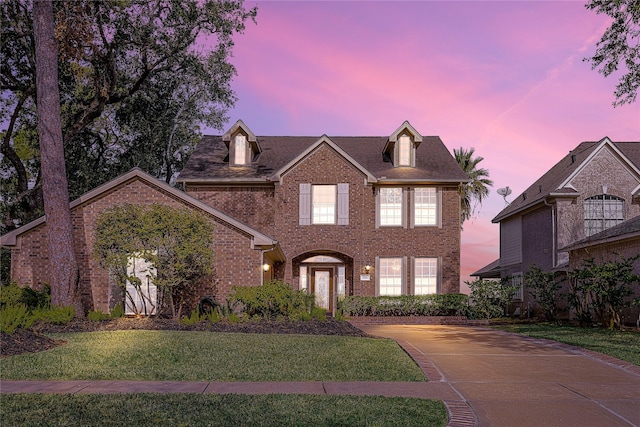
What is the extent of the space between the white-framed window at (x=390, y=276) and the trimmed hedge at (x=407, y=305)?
3.10ft

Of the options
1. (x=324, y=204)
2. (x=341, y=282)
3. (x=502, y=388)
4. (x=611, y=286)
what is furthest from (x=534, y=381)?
(x=341, y=282)

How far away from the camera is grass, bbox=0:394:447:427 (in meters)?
6.96

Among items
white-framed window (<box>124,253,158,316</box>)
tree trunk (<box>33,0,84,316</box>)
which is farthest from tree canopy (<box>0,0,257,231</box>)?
white-framed window (<box>124,253,158,316</box>)

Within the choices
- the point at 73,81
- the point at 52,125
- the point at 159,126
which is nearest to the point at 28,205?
the point at 73,81

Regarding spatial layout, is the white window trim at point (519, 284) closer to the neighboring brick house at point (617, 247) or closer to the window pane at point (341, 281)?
the neighboring brick house at point (617, 247)

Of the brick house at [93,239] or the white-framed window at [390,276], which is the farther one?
the white-framed window at [390,276]

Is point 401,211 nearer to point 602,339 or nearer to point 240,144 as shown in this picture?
point 240,144

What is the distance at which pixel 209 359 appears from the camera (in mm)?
11266

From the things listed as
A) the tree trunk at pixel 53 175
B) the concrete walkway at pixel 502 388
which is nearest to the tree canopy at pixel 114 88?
the tree trunk at pixel 53 175

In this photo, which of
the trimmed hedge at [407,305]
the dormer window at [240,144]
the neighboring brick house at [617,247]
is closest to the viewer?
the neighboring brick house at [617,247]

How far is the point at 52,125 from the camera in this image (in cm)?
1878

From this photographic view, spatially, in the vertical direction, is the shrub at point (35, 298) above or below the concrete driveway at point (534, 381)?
above

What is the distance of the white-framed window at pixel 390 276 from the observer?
27422mm

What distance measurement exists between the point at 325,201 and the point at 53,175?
465 inches
